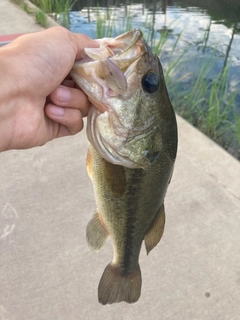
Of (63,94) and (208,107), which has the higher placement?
(63,94)

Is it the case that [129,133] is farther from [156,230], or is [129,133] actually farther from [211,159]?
[211,159]

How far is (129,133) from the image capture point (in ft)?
4.31

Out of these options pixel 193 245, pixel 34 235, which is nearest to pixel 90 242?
pixel 34 235

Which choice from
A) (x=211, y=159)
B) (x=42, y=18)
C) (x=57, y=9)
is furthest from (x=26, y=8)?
(x=211, y=159)

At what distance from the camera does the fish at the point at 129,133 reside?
1.21 metres

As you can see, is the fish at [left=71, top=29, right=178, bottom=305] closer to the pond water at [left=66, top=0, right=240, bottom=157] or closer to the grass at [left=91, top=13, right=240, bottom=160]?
the grass at [left=91, top=13, right=240, bottom=160]

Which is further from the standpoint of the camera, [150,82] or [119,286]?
[119,286]

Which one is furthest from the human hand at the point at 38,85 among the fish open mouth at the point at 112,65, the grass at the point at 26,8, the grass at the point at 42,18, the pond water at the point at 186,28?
the grass at the point at 26,8

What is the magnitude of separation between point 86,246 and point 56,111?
1141 millimetres

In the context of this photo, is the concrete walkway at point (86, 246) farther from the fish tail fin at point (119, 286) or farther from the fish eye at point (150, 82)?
the fish eye at point (150, 82)

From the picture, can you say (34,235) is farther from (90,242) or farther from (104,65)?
(104,65)

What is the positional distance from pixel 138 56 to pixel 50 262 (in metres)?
1.49

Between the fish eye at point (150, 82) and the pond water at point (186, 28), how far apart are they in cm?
250

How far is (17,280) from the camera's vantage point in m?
2.08
